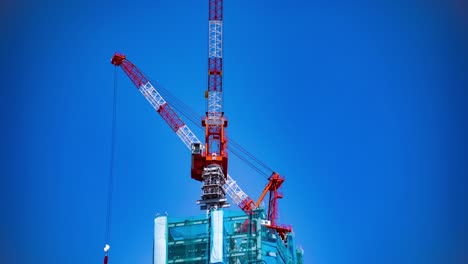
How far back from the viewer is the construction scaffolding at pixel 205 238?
15675 cm

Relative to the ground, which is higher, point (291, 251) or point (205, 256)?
point (291, 251)

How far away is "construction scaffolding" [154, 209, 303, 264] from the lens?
514 ft

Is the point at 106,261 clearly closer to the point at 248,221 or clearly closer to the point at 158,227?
the point at 158,227

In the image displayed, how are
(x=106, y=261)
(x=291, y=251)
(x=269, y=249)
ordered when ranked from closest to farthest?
1. (x=106, y=261)
2. (x=269, y=249)
3. (x=291, y=251)

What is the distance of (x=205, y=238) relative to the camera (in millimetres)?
157500

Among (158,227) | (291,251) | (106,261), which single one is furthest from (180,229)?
(291,251)

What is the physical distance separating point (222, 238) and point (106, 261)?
2094cm

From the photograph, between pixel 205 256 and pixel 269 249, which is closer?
pixel 205 256

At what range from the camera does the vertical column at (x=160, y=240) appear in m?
157

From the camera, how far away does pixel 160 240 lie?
15850 cm

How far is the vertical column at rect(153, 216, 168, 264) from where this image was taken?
514ft

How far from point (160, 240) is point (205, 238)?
327 inches

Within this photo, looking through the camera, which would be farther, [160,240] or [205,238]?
[160,240]

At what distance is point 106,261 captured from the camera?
154m
